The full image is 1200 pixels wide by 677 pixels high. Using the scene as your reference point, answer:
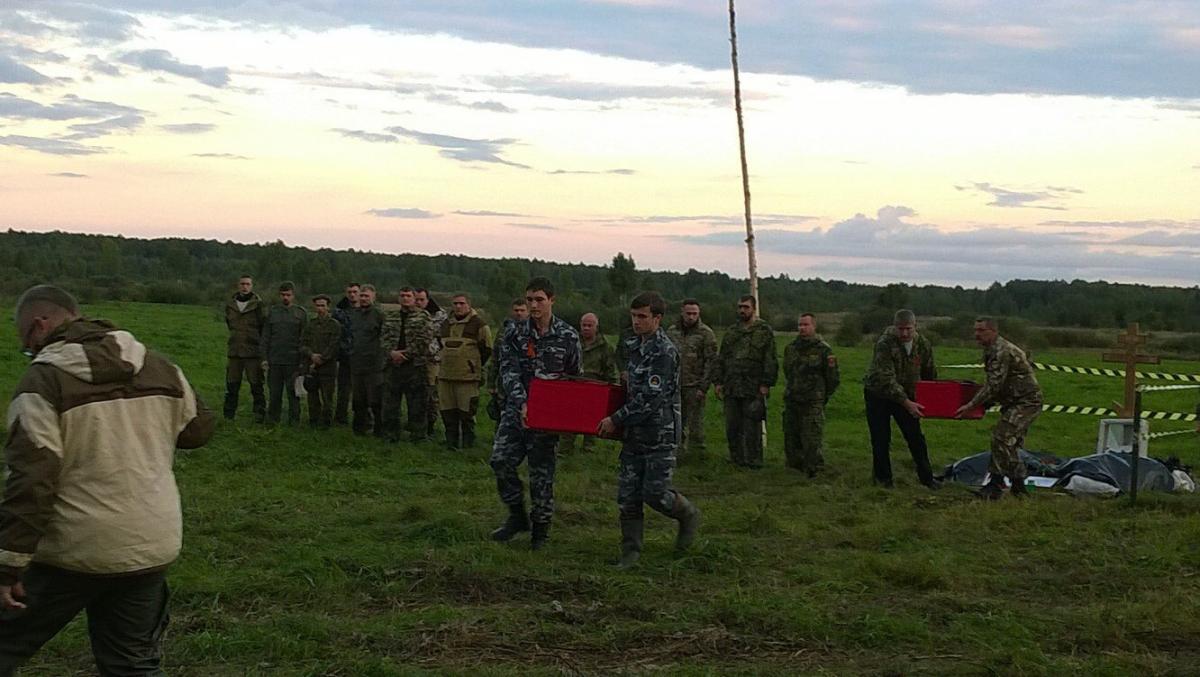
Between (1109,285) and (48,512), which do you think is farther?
(1109,285)

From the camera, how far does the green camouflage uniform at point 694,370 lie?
52.9ft

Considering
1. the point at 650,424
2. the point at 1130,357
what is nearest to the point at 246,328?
the point at 650,424

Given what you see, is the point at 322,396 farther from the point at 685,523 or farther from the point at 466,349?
the point at 685,523

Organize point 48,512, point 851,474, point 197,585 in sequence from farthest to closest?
A: point 851,474 → point 197,585 → point 48,512

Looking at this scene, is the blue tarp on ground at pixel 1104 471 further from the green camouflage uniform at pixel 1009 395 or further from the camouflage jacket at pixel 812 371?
the camouflage jacket at pixel 812 371

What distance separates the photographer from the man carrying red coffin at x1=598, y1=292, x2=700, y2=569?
9.16 metres

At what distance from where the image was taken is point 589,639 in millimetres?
7211

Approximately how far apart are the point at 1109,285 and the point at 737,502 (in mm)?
72538

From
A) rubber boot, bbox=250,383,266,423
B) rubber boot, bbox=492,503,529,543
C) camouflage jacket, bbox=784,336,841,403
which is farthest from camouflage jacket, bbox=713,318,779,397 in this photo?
rubber boot, bbox=250,383,266,423

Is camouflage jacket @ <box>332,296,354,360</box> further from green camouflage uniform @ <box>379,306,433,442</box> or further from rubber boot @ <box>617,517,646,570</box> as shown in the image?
rubber boot @ <box>617,517,646,570</box>

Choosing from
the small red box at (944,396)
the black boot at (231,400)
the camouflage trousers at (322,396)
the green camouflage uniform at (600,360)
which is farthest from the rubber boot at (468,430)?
the small red box at (944,396)

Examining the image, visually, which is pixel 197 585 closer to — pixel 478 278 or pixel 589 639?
pixel 589 639

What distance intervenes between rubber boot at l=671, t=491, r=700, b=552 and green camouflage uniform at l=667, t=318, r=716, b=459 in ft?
20.6

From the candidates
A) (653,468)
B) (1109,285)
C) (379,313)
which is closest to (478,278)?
(1109,285)
